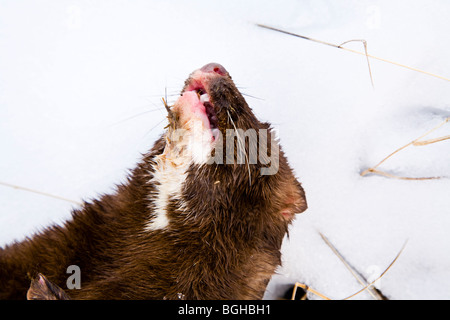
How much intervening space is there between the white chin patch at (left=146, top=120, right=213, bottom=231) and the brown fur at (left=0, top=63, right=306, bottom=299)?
1.3 inches

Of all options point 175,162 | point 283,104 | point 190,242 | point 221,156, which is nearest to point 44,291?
point 190,242

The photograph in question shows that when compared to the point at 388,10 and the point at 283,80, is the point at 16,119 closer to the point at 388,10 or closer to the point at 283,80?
the point at 283,80

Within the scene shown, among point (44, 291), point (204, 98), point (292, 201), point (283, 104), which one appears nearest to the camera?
point (44, 291)

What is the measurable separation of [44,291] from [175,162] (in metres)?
0.80

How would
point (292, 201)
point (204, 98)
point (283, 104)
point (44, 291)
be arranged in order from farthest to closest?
1. point (283, 104)
2. point (292, 201)
3. point (204, 98)
4. point (44, 291)

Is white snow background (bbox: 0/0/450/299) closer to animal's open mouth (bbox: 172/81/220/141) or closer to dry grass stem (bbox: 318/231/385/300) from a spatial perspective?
dry grass stem (bbox: 318/231/385/300)

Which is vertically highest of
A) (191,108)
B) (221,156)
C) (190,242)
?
(191,108)

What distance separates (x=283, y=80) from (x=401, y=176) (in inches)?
36.0

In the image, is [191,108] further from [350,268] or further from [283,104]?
[350,268]

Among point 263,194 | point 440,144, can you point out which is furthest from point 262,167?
point 440,144

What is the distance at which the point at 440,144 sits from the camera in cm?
242

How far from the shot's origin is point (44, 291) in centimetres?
174

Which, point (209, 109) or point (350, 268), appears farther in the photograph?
point (350, 268)

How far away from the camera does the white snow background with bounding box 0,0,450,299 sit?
2.36m
